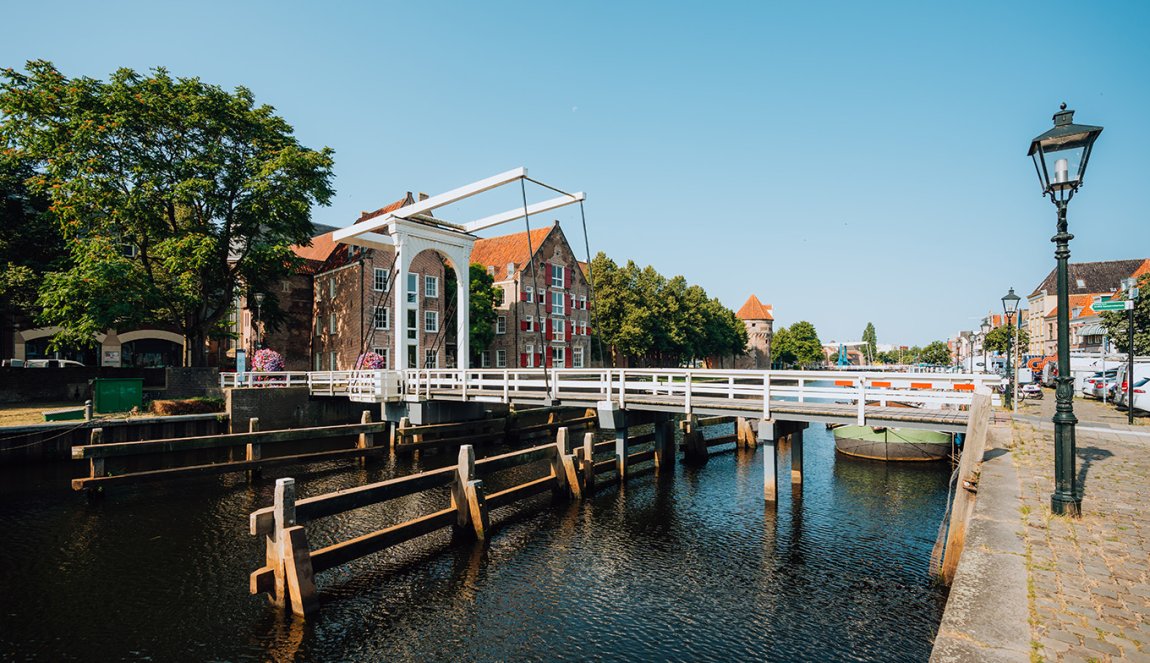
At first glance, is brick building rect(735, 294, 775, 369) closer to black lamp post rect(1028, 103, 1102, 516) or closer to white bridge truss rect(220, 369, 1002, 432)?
white bridge truss rect(220, 369, 1002, 432)

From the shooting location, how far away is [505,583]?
1007 centimetres

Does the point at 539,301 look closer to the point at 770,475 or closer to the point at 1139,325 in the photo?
the point at 770,475

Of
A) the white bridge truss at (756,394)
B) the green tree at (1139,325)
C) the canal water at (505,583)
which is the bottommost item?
the canal water at (505,583)

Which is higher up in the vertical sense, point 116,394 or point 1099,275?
point 1099,275

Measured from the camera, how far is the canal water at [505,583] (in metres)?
7.95

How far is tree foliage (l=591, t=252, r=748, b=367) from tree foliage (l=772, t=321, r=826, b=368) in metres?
58.8

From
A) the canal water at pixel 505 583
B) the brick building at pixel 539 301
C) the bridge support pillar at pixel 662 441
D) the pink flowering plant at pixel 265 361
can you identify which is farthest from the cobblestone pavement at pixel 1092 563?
the brick building at pixel 539 301

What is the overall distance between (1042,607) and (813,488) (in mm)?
13242

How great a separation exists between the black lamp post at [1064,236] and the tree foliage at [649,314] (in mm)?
40296

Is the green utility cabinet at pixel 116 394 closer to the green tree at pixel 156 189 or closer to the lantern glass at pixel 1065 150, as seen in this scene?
the green tree at pixel 156 189

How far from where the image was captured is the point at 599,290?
55469 mm

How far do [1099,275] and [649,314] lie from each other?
5590 cm

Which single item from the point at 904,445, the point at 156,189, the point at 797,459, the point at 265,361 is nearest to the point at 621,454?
the point at 797,459

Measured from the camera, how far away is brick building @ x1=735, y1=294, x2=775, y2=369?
113188mm
